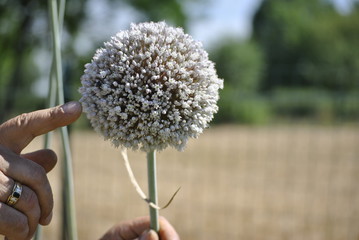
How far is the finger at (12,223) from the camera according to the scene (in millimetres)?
610

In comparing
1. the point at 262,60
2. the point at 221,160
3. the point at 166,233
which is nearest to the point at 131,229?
the point at 166,233

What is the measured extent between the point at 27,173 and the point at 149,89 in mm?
207

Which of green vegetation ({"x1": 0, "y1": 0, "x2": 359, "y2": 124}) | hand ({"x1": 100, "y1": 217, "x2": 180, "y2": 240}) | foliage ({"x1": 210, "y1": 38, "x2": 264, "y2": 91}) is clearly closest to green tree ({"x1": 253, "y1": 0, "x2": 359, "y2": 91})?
green vegetation ({"x1": 0, "y1": 0, "x2": 359, "y2": 124})

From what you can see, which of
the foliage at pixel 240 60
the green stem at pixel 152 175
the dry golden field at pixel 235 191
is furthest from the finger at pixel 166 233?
the foliage at pixel 240 60

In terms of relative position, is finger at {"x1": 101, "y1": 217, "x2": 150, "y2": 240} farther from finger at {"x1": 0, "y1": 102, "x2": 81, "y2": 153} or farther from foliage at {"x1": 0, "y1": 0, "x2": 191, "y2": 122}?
foliage at {"x1": 0, "y1": 0, "x2": 191, "y2": 122}

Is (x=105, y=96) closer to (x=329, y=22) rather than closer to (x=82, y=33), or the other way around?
(x=82, y=33)

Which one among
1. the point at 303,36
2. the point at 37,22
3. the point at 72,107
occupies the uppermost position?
the point at 303,36

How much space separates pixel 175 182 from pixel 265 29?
2247 cm

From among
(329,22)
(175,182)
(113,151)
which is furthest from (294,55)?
(175,182)

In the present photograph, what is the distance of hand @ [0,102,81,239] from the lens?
616 mm

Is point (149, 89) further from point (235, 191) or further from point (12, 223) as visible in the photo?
point (235, 191)

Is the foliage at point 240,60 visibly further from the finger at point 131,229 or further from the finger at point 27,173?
the finger at point 27,173

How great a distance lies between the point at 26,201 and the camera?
62cm

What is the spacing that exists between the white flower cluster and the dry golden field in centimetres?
279
